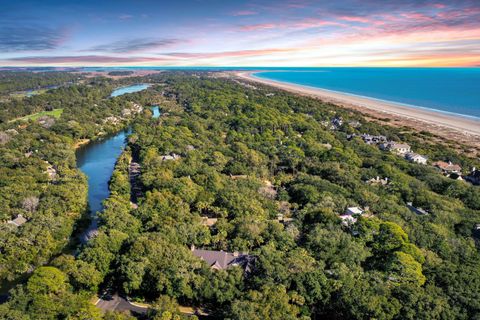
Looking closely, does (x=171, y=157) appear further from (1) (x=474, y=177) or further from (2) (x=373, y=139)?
(1) (x=474, y=177)

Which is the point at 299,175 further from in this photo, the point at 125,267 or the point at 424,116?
the point at 424,116

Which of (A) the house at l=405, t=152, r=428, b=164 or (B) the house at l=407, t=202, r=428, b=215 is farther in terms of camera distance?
(A) the house at l=405, t=152, r=428, b=164

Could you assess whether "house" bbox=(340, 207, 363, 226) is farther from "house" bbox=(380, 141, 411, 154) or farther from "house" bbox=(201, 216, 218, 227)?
"house" bbox=(380, 141, 411, 154)

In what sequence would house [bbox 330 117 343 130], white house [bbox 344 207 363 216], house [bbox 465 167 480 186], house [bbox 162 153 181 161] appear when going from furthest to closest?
1. house [bbox 330 117 343 130]
2. house [bbox 162 153 181 161]
3. house [bbox 465 167 480 186]
4. white house [bbox 344 207 363 216]

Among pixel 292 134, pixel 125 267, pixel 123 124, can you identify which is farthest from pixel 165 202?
pixel 123 124

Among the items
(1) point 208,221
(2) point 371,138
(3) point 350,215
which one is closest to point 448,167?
(2) point 371,138

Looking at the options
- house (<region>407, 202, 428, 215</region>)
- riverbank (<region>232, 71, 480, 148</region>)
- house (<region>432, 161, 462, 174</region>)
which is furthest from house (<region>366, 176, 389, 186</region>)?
riverbank (<region>232, 71, 480, 148</region>)
